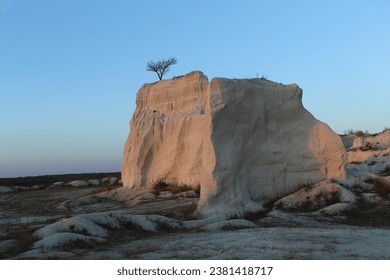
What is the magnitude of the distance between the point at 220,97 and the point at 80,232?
254 inches

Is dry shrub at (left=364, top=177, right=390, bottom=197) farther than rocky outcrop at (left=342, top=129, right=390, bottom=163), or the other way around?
rocky outcrop at (left=342, top=129, right=390, bottom=163)

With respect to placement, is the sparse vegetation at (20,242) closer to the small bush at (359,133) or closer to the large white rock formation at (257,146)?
the large white rock formation at (257,146)

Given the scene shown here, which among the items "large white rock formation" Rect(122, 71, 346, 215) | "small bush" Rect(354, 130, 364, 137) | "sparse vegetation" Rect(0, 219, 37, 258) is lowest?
"sparse vegetation" Rect(0, 219, 37, 258)

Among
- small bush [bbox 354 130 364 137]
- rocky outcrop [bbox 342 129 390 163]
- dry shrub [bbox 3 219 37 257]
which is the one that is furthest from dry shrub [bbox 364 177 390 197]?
small bush [bbox 354 130 364 137]

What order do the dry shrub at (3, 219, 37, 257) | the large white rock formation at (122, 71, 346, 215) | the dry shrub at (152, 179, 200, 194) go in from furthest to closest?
the dry shrub at (152, 179, 200, 194) → the large white rock formation at (122, 71, 346, 215) → the dry shrub at (3, 219, 37, 257)

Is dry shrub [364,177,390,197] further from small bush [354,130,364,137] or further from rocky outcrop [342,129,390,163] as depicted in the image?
small bush [354,130,364,137]

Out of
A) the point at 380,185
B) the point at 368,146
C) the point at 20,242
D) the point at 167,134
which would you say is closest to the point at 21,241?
the point at 20,242

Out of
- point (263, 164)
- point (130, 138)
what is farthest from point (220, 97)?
point (130, 138)

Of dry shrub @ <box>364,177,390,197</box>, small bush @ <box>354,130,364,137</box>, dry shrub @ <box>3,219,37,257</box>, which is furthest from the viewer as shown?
small bush @ <box>354,130,364,137</box>

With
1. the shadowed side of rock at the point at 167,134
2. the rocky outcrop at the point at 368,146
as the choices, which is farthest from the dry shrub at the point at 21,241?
the rocky outcrop at the point at 368,146

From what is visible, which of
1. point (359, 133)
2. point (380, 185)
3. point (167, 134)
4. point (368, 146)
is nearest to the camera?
point (380, 185)

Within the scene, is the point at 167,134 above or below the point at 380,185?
above

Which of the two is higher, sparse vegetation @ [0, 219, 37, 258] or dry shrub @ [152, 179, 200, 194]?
dry shrub @ [152, 179, 200, 194]

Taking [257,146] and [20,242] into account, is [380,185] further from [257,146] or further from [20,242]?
[20,242]
